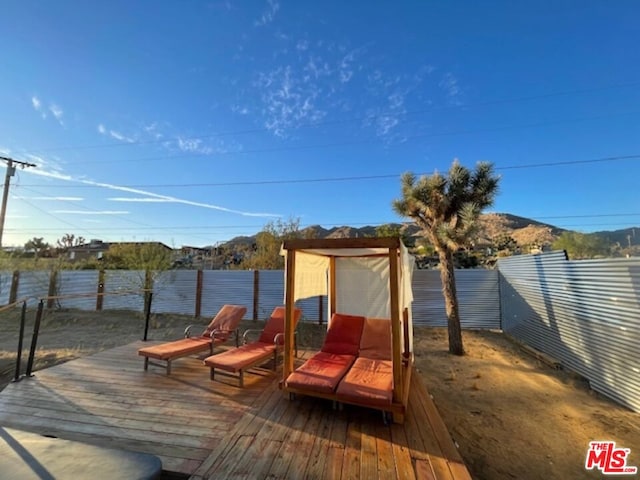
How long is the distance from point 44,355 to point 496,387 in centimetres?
946

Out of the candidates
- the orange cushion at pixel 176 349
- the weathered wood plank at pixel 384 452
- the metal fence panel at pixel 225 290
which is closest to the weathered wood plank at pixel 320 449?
the weathered wood plank at pixel 384 452

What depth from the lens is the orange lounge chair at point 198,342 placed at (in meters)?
4.33

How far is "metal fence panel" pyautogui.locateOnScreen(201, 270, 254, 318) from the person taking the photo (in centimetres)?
953

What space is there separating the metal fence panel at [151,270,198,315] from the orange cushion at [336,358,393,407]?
27.3ft

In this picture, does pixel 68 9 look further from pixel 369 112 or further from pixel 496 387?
pixel 496 387

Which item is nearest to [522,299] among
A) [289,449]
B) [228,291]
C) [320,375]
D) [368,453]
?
[320,375]

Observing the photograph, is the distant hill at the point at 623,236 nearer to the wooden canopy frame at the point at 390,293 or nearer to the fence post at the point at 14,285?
the wooden canopy frame at the point at 390,293

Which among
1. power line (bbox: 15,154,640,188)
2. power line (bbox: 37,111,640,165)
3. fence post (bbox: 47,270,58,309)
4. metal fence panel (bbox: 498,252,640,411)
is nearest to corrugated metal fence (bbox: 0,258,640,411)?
metal fence panel (bbox: 498,252,640,411)

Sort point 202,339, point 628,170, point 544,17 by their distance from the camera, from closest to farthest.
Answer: point 202,339
point 544,17
point 628,170

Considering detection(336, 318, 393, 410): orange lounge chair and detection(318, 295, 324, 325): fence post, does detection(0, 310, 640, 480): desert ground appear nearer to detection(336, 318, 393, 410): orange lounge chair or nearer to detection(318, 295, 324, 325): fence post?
detection(318, 295, 324, 325): fence post

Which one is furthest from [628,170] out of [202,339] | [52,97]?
[52,97]

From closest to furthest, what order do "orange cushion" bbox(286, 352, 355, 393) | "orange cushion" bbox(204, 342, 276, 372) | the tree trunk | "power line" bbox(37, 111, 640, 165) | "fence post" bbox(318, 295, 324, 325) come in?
"orange cushion" bbox(286, 352, 355, 393) < "orange cushion" bbox(204, 342, 276, 372) < the tree trunk < "fence post" bbox(318, 295, 324, 325) < "power line" bbox(37, 111, 640, 165)

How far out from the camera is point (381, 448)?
2488mm
